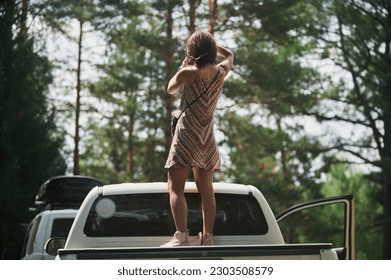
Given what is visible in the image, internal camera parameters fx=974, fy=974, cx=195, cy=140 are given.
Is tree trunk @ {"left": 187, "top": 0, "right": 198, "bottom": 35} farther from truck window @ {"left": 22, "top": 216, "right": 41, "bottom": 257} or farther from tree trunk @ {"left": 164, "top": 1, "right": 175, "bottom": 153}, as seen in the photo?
truck window @ {"left": 22, "top": 216, "right": 41, "bottom": 257}

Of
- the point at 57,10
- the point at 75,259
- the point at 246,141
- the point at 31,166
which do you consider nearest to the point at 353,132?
the point at 246,141

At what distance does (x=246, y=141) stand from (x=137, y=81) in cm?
573

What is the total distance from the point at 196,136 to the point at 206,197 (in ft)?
1.27

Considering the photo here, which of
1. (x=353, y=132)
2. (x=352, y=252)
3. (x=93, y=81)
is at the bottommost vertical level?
(x=352, y=252)

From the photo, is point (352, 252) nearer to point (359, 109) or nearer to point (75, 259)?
point (75, 259)

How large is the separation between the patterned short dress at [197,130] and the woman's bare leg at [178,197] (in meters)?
0.05

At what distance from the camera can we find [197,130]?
6070mm

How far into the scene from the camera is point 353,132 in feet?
97.5

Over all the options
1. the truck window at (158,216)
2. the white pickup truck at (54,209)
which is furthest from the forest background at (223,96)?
the truck window at (158,216)

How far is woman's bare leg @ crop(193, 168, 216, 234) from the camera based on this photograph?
5.96 m

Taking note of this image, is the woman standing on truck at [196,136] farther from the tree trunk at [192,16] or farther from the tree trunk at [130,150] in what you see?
the tree trunk at [130,150]

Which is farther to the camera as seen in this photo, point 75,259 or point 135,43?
point 135,43

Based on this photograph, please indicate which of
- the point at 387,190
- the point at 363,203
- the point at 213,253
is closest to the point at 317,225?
the point at 363,203

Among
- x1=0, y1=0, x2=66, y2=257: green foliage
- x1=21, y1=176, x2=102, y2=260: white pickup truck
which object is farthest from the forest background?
x1=21, y1=176, x2=102, y2=260: white pickup truck
